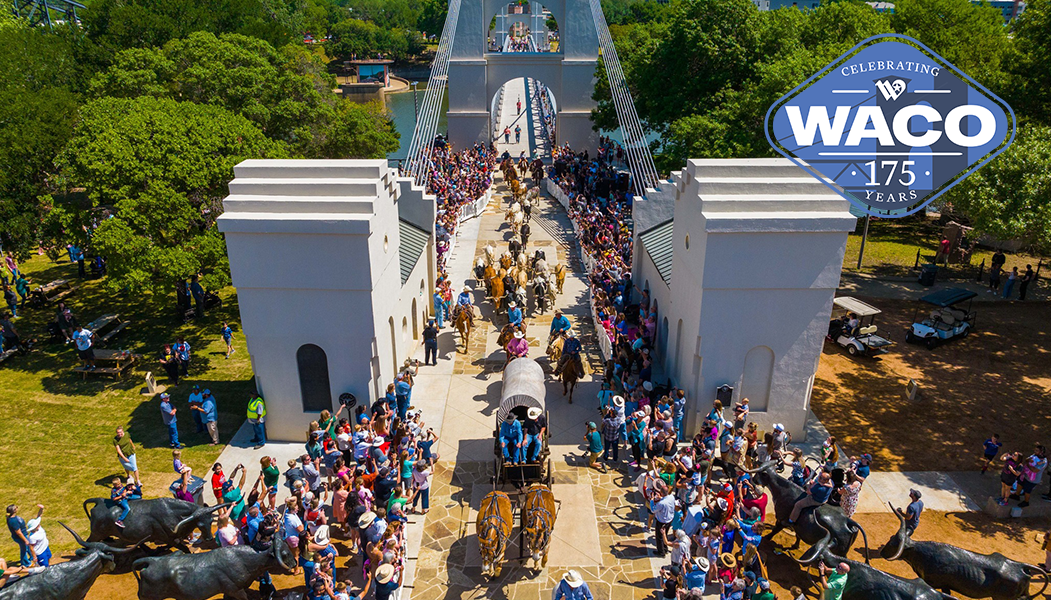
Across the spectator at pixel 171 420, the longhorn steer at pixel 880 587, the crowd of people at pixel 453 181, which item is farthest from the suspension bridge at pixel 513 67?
the longhorn steer at pixel 880 587

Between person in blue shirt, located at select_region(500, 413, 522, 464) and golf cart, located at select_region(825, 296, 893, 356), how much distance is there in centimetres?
1392

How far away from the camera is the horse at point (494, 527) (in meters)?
14.4

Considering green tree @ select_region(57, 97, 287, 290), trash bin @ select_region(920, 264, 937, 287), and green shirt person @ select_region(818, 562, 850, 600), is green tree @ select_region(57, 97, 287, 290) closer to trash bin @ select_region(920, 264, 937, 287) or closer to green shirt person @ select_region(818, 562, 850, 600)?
green shirt person @ select_region(818, 562, 850, 600)

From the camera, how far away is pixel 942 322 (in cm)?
2630

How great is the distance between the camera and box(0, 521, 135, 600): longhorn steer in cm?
1276

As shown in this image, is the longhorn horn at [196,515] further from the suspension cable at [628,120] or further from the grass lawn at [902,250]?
the grass lawn at [902,250]

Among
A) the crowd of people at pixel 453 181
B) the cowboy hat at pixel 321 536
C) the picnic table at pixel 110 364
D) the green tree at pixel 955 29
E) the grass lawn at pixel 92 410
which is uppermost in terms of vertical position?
the green tree at pixel 955 29

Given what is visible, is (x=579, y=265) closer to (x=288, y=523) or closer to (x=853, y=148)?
Answer: (x=853, y=148)

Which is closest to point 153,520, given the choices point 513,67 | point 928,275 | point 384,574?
point 384,574

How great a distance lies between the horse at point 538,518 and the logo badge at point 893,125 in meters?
17.8

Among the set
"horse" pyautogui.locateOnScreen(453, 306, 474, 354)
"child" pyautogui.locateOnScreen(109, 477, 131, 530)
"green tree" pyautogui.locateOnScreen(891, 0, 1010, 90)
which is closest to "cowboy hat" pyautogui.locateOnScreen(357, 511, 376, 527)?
"child" pyautogui.locateOnScreen(109, 477, 131, 530)

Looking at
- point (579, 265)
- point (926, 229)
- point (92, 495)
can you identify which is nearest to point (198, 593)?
point (92, 495)

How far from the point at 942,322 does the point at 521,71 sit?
3708cm

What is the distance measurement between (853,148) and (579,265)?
12591 millimetres
